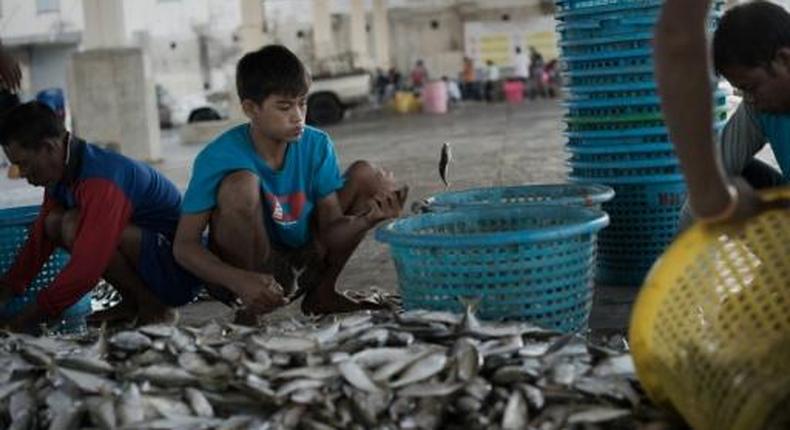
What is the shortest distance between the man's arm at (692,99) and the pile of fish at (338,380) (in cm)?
64

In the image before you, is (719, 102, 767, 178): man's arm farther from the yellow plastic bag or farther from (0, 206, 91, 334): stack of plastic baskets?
(0, 206, 91, 334): stack of plastic baskets

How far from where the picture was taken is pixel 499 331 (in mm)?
2984

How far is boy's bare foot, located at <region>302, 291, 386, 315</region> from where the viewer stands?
14.6 ft

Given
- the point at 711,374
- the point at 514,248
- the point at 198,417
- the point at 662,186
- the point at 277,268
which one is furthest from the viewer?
the point at 662,186

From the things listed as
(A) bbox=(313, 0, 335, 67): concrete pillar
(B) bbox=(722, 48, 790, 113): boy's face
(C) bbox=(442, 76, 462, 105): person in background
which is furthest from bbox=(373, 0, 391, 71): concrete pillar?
(B) bbox=(722, 48, 790, 113): boy's face

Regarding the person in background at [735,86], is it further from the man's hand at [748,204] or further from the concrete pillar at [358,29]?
the concrete pillar at [358,29]

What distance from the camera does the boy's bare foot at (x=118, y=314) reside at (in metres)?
4.61

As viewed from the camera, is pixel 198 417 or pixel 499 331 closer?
pixel 198 417

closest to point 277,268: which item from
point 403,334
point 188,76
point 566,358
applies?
point 403,334

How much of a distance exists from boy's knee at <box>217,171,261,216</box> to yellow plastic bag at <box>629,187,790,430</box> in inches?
76.4

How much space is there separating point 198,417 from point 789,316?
163cm

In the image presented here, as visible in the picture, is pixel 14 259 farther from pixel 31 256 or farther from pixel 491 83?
pixel 491 83

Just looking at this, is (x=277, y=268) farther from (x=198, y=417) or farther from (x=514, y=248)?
(x=198, y=417)

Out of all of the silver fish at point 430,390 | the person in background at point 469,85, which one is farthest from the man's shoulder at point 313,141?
the person in background at point 469,85
